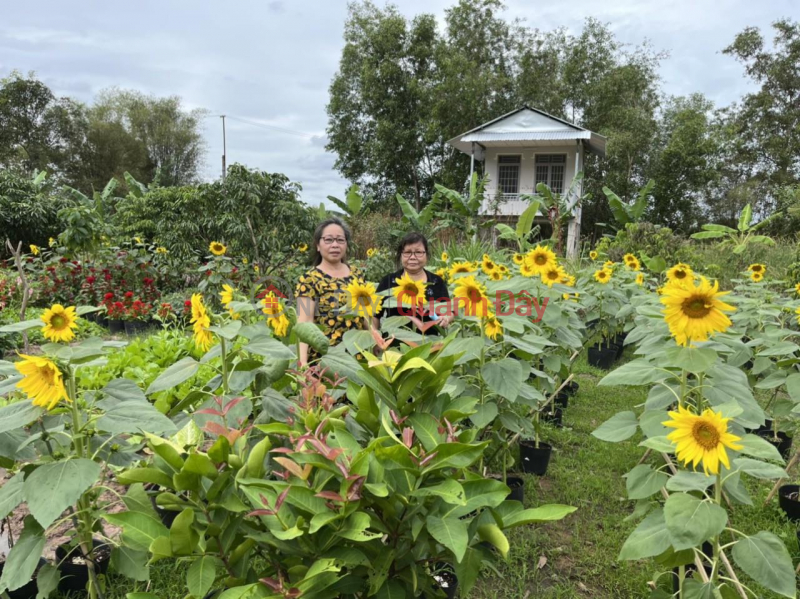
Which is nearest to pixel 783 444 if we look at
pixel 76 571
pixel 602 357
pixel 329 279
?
pixel 602 357

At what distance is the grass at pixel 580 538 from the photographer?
6.69 ft

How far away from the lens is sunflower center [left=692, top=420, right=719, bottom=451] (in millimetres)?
1270

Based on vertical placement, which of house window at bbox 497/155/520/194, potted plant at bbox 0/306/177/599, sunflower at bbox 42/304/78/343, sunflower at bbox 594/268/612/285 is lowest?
potted plant at bbox 0/306/177/599

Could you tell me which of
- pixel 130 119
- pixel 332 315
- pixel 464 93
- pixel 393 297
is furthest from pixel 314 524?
pixel 130 119

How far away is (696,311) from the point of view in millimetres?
1483

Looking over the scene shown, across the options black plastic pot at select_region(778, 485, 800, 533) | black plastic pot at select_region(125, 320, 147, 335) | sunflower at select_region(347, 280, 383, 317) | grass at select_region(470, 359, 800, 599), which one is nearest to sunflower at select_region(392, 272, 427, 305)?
sunflower at select_region(347, 280, 383, 317)

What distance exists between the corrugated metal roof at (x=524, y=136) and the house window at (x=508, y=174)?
1.69m

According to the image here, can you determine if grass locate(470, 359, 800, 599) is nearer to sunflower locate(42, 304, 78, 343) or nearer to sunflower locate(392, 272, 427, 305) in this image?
sunflower locate(392, 272, 427, 305)

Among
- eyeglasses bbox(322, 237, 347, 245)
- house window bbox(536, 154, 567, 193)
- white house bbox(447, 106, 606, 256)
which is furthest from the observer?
house window bbox(536, 154, 567, 193)

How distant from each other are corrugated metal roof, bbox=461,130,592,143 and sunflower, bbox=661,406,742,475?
680 inches

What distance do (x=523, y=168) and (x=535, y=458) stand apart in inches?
700

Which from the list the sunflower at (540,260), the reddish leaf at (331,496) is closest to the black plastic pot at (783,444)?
the sunflower at (540,260)

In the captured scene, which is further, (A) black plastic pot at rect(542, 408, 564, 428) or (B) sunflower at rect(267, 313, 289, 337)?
(A) black plastic pot at rect(542, 408, 564, 428)

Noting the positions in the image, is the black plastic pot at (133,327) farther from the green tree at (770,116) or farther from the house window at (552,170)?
the green tree at (770,116)
